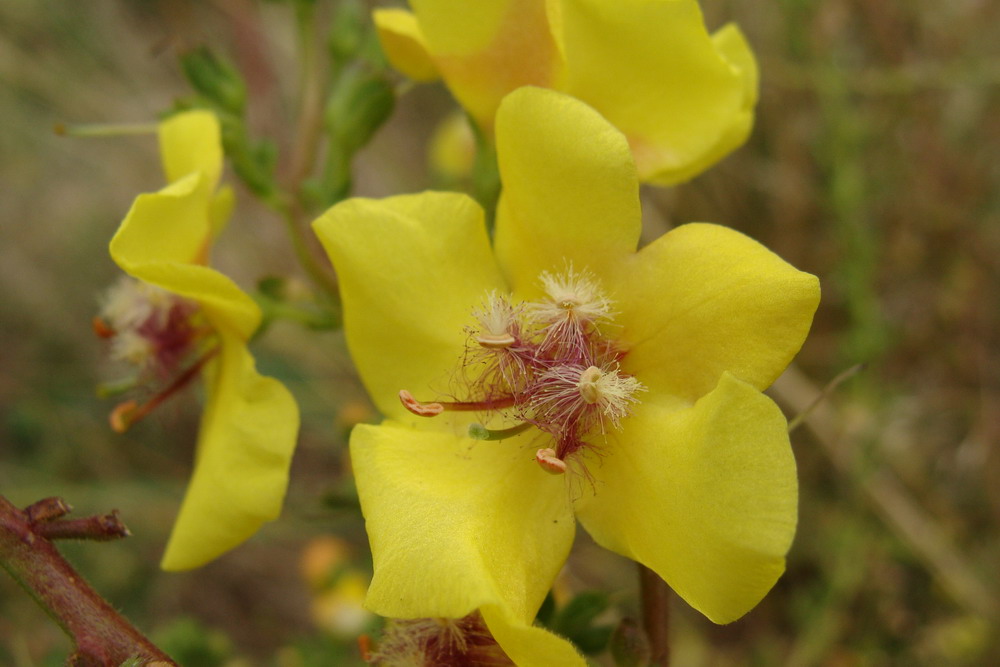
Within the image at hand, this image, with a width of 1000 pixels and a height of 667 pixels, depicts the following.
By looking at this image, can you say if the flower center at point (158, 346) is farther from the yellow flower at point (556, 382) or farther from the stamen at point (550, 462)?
the stamen at point (550, 462)

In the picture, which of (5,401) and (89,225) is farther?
(89,225)

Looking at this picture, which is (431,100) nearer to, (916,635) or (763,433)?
(916,635)

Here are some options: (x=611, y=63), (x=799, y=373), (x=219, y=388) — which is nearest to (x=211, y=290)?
(x=219, y=388)

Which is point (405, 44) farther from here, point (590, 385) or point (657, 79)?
point (590, 385)

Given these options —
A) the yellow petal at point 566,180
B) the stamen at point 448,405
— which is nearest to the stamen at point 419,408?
the stamen at point 448,405

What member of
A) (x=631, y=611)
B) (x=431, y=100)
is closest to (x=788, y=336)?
(x=631, y=611)

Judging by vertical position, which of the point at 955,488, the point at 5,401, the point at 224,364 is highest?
the point at 224,364
